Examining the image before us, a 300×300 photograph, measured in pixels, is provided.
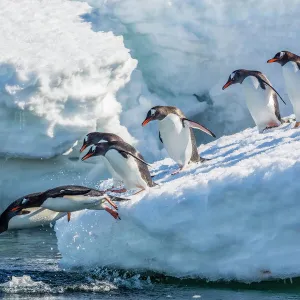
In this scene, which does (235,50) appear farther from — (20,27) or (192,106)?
(20,27)

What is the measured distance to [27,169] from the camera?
1175 centimetres

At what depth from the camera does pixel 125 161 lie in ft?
23.5

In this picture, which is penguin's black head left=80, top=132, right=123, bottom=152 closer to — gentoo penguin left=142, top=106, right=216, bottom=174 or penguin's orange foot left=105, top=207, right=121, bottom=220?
gentoo penguin left=142, top=106, right=216, bottom=174

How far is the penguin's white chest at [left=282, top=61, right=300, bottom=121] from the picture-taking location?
8398mm

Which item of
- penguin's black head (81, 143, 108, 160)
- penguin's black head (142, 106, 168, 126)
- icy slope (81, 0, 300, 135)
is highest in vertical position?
icy slope (81, 0, 300, 135)

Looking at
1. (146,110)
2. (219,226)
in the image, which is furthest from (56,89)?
(219,226)

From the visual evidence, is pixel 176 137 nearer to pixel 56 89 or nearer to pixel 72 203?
pixel 72 203

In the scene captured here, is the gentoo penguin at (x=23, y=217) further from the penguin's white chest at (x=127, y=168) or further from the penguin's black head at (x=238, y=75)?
the penguin's black head at (x=238, y=75)

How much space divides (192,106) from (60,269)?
5851mm

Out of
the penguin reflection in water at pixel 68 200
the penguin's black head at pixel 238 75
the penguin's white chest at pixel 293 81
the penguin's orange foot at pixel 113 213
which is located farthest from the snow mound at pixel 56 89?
the penguin's orange foot at pixel 113 213

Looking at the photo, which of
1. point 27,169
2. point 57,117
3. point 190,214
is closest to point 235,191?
point 190,214

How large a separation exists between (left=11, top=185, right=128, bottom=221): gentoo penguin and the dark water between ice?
54cm

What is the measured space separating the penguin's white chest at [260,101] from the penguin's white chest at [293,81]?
510 millimetres

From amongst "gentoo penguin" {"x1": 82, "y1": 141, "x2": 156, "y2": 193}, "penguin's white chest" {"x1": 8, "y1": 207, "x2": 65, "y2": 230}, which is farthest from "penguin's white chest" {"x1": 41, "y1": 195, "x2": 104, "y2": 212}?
"gentoo penguin" {"x1": 82, "y1": 141, "x2": 156, "y2": 193}
